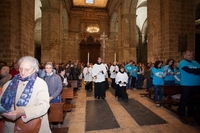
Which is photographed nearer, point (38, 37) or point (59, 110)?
point (59, 110)

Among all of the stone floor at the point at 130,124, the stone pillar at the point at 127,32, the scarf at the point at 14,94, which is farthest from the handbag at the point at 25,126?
the stone pillar at the point at 127,32

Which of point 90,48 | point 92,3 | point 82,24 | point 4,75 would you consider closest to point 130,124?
point 4,75

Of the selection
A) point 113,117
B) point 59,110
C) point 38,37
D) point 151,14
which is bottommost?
point 113,117

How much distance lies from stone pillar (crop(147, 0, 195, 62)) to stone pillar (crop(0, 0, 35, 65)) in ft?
25.0

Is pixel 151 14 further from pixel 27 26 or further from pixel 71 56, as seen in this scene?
pixel 71 56

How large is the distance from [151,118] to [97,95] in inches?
118

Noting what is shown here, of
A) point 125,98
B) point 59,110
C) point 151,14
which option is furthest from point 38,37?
point 59,110

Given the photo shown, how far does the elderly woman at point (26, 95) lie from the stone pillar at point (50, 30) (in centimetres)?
1205

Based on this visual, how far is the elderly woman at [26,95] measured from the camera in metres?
1.58

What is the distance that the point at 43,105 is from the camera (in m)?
1.63

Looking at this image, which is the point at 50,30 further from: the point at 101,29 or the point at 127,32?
the point at 101,29

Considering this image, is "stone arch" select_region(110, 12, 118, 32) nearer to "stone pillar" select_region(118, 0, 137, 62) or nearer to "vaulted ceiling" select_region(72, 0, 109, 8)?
"vaulted ceiling" select_region(72, 0, 109, 8)

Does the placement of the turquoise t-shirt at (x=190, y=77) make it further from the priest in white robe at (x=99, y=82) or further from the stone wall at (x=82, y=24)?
the stone wall at (x=82, y=24)

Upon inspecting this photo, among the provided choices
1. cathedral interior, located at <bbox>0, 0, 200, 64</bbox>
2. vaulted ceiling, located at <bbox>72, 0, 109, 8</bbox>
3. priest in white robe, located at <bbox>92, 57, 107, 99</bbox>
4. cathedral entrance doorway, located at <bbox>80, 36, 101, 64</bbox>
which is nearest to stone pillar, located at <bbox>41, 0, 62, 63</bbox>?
cathedral interior, located at <bbox>0, 0, 200, 64</bbox>
